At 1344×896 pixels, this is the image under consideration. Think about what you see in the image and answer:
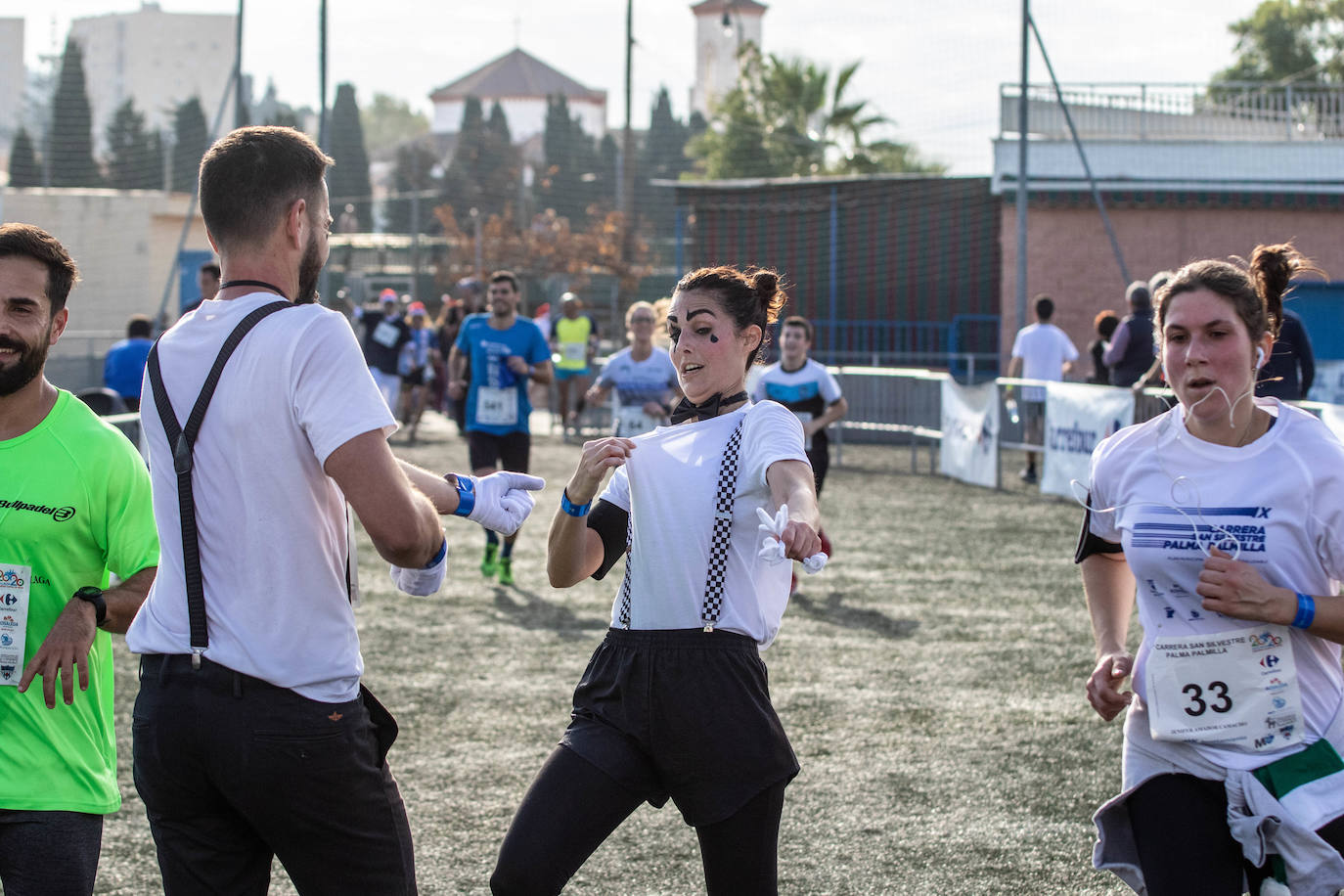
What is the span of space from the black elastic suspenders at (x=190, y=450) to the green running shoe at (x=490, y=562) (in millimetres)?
8250

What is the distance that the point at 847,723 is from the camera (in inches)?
267

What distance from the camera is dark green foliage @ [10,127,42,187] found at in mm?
39688

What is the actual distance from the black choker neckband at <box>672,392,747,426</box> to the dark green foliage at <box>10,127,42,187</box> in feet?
131

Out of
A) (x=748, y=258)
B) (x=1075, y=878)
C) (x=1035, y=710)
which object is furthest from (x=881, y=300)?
(x=1075, y=878)

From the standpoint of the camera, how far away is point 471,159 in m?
67.9

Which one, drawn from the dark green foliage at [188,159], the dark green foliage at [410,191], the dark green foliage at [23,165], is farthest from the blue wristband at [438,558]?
the dark green foliage at [410,191]

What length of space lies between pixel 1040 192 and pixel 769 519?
2325cm

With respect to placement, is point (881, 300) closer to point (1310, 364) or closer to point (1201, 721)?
point (1310, 364)

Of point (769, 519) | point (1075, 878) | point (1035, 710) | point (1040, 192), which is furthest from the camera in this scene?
point (1040, 192)

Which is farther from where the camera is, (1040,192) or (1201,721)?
(1040,192)

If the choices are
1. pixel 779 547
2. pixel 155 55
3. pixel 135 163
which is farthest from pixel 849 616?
pixel 155 55

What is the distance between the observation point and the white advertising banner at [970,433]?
1628 cm

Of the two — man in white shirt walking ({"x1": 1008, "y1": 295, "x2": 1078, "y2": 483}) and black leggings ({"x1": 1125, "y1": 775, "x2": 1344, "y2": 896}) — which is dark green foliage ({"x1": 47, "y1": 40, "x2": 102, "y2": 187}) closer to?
man in white shirt walking ({"x1": 1008, "y1": 295, "x2": 1078, "y2": 483})

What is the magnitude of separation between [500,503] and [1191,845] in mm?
1629
